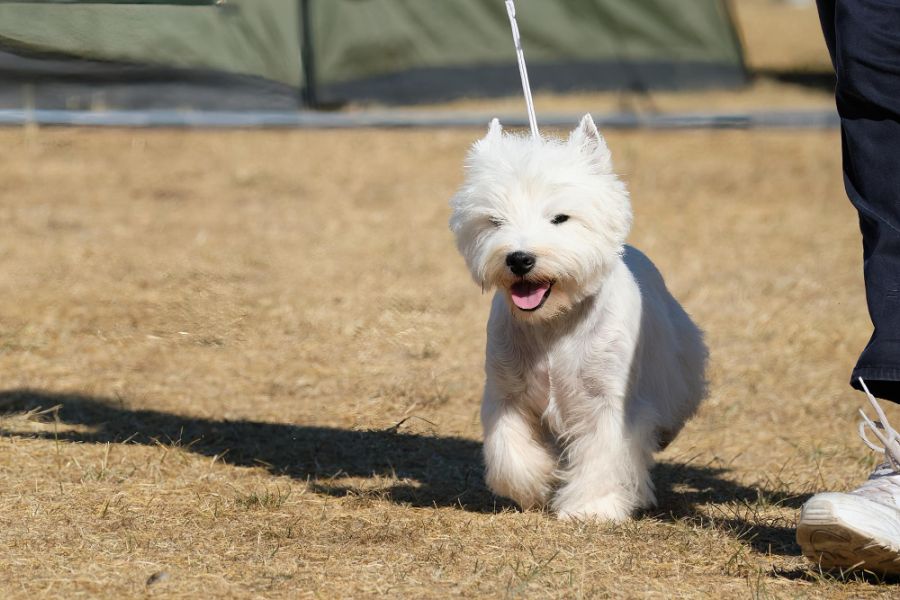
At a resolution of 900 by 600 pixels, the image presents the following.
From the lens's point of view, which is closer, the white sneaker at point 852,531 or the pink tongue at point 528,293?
the white sneaker at point 852,531

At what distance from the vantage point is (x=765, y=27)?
21.6 meters

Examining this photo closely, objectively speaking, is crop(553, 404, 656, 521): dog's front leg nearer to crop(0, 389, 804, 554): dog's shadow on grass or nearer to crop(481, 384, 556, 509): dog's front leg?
crop(481, 384, 556, 509): dog's front leg

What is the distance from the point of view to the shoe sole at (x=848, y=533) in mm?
3299

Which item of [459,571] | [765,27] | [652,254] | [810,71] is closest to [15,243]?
[652,254]

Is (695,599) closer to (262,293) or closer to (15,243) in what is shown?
(262,293)

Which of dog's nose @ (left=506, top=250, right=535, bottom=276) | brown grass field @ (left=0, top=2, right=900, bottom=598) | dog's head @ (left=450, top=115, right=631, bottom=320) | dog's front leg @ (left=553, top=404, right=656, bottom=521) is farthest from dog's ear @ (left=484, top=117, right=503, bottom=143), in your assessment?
brown grass field @ (left=0, top=2, right=900, bottom=598)

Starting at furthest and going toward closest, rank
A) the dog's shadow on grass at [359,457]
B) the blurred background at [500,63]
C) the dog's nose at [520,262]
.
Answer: the blurred background at [500,63]
the dog's shadow on grass at [359,457]
the dog's nose at [520,262]

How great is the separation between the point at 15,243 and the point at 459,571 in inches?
230

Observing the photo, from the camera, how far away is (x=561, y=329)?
4.12m

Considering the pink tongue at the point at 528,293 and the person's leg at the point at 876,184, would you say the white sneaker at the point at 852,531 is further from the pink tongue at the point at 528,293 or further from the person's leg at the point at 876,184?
the pink tongue at the point at 528,293

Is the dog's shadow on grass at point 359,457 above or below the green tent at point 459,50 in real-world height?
below

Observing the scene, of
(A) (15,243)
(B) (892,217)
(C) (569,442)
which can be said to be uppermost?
(B) (892,217)

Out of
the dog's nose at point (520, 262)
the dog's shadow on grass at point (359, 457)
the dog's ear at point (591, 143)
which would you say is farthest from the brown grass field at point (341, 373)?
the dog's ear at point (591, 143)

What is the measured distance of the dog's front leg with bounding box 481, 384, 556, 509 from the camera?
4109 mm
